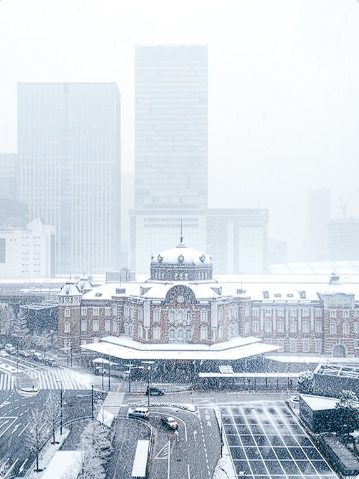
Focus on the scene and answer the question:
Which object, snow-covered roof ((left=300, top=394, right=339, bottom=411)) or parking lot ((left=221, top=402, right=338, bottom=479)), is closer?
parking lot ((left=221, top=402, right=338, bottom=479))

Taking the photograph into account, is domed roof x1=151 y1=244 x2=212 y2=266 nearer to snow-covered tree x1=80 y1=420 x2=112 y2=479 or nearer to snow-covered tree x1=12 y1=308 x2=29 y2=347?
snow-covered tree x1=12 y1=308 x2=29 y2=347

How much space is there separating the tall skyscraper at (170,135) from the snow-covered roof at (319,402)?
463 ft

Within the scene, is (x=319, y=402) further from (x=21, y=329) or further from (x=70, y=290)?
(x=21, y=329)

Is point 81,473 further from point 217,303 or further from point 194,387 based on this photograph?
point 217,303

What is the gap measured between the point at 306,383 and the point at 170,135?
149409 millimetres

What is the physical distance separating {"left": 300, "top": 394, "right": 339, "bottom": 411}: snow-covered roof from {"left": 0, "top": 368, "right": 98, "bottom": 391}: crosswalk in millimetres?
24960

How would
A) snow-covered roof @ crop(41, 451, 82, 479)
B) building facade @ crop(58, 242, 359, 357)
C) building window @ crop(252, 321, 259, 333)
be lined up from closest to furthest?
snow-covered roof @ crop(41, 451, 82, 479)
building facade @ crop(58, 242, 359, 357)
building window @ crop(252, 321, 259, 333)

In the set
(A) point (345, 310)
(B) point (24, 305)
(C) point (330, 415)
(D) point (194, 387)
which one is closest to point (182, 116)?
(B) point (24, 305)

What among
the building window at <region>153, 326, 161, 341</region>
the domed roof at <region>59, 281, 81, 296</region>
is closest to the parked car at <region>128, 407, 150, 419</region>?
the building window at <region>153, 326, 161, 341</region>

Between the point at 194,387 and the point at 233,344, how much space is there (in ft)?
48.3

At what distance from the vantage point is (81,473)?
124 feet

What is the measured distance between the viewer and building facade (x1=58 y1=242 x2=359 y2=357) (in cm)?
7975

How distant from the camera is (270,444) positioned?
44.5 meters

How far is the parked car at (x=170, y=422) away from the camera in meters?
47.7
